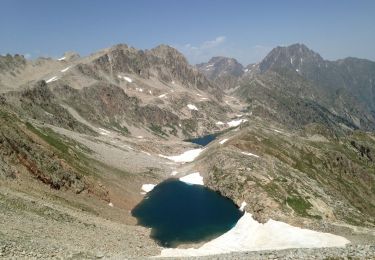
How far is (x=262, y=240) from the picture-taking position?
236ft

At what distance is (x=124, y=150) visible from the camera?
148 metres

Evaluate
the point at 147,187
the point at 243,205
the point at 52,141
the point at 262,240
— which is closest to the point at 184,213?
the point at 243,205

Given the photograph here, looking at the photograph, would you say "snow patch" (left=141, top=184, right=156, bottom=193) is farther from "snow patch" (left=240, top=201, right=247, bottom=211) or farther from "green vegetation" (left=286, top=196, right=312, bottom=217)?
"green vegetation" (left=286, top=196, right=312, bottom=217)

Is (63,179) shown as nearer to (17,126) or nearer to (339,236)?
(17,126)

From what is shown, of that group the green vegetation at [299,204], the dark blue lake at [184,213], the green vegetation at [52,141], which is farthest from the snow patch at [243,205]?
the green vegetation at [52,141]

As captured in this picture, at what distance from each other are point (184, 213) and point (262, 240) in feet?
81.8

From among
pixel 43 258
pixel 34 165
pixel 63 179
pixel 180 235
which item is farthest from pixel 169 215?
pixel 43 258

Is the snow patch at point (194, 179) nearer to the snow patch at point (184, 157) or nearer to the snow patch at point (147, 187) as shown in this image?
the snow patch at point (147, 187)

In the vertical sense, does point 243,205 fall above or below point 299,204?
above

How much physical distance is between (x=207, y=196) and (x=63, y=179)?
127 feet

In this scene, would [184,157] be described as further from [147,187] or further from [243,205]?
[243,205]

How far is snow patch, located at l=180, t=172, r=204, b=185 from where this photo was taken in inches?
4719

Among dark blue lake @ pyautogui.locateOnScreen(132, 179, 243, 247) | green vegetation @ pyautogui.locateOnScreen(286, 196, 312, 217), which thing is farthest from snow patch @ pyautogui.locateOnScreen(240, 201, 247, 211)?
green vegetation @ pyautogui.locateOnScreen(286, 196, 312, 217)

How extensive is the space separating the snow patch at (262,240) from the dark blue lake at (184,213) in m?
3.86
